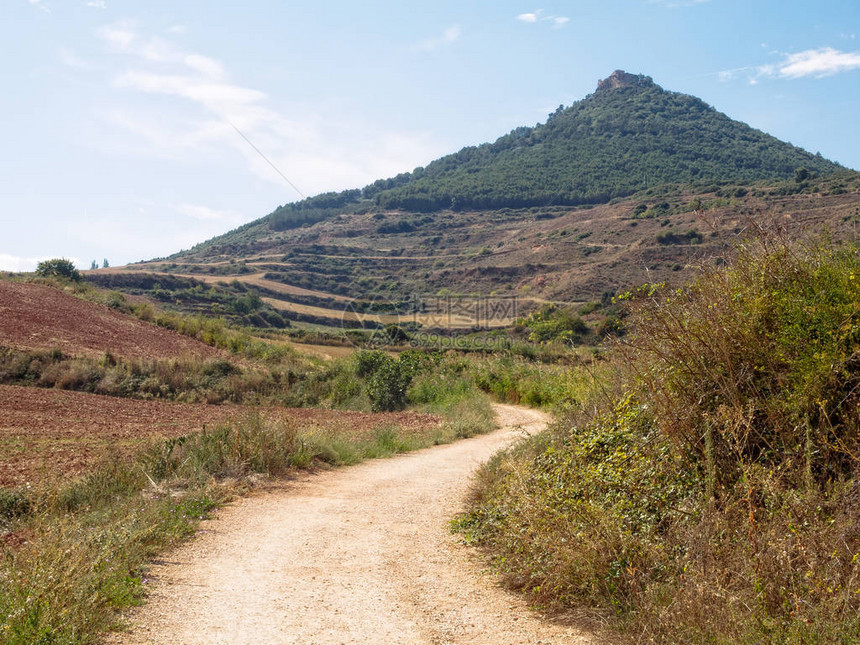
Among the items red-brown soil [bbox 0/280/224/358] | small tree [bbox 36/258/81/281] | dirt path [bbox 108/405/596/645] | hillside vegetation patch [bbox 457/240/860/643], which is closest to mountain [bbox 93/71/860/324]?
small tree [bbox 36/258/81/281]

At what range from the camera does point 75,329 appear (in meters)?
24.1

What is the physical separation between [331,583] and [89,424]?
999 centimetres

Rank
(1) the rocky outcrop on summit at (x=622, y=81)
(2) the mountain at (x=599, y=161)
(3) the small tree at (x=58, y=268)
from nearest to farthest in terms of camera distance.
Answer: (3) the small tree at (x=58, y=268) → (2) the mountain at (x=599, y=161) → (1) the rocky outcrop on summit at (x=622, y=81)

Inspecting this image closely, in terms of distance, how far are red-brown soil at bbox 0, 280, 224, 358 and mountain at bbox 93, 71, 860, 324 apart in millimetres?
32684

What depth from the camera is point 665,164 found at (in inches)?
4333

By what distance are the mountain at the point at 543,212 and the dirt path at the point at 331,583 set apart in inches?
1551

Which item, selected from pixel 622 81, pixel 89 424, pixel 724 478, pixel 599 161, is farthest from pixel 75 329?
pixel 622 81

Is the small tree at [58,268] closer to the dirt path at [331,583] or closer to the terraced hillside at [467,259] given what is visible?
the terraced hillside at [467,259]

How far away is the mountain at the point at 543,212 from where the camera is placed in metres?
64.0

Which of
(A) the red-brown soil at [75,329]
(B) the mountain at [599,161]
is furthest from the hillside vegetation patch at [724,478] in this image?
(B) the mountain at [599,161]

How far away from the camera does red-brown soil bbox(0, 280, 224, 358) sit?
21.4m

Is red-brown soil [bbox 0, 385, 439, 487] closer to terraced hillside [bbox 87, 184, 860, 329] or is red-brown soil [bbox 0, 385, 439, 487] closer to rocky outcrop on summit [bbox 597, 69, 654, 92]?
terraced hillside [bbox 87, 184, 860, 329]

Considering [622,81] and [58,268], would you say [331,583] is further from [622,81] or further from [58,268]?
[622,81]

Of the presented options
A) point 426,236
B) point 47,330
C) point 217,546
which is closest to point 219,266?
point 426,236
